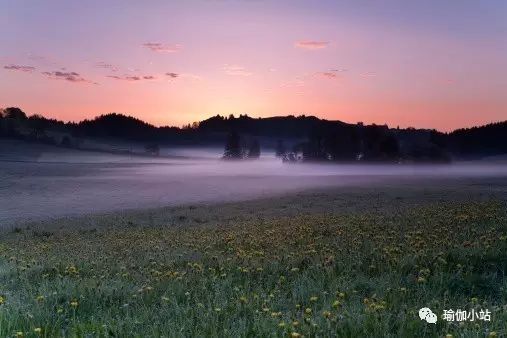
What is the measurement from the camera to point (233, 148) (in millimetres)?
112188

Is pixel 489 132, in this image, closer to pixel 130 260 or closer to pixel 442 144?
pixel 442 144

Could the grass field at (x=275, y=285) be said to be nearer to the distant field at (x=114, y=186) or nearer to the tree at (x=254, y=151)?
the distant field at (x=114, y=186)

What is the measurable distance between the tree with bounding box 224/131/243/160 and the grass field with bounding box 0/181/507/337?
9844 cm

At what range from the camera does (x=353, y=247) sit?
1043 cm

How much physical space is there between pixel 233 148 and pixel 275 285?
10450cm

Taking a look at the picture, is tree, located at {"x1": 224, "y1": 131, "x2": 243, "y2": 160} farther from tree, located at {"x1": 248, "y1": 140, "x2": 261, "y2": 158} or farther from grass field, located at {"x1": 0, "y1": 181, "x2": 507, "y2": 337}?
grass field, located at {"x1": 0, "y1": 181, "x2": 507, "y2": 337}

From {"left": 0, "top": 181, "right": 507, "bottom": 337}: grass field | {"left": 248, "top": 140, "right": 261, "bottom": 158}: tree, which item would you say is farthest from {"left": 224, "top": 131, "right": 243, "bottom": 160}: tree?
{"left": 0, "top": 181, "right": 507, "bottom": 337}: grass field

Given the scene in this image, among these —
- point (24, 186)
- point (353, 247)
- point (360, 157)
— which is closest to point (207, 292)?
point (353, 247)

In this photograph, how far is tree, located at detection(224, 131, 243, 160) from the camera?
112 meters

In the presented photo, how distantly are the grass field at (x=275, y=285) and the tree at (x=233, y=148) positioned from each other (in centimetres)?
9844

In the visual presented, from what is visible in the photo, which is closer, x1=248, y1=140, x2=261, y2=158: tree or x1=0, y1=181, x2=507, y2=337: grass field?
x1=0, y1=181, x2=507, y2=337: grass field

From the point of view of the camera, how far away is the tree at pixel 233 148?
112m

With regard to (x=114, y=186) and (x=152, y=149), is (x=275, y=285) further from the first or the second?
(x=152, y=149)

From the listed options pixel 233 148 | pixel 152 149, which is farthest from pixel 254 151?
pixel 152 149
